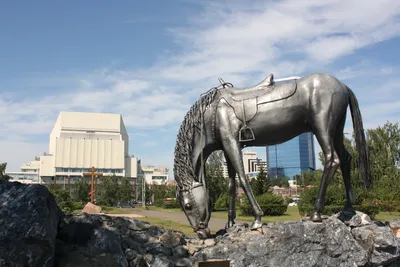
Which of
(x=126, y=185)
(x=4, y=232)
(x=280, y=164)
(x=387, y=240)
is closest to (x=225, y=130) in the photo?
(x=387, y=240)

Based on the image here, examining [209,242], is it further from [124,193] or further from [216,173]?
[124,193]

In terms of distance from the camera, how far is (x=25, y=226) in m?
4.11

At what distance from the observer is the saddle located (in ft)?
20.7

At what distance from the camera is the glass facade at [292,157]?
142 meters

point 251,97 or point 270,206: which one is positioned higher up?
point 251,97

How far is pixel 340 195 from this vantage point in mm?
22016

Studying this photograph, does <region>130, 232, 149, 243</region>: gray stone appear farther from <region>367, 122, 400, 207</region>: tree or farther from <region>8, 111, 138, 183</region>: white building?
<region>8, 111, 138, 183</region>: white building

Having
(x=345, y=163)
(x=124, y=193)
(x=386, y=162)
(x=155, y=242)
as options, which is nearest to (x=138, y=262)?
(x=155, y=242)

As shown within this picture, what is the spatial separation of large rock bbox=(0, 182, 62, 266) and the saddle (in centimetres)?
323

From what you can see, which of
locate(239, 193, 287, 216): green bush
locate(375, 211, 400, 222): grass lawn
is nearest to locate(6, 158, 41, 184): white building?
locate(239, 193, 287, 216): green bush

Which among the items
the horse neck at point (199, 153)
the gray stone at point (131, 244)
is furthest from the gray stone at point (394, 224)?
the gray stone at point (131, 244)

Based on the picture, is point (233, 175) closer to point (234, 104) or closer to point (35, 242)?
point (234, 104)

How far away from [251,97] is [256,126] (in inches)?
20.4

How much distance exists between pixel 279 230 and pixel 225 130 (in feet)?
5.90
